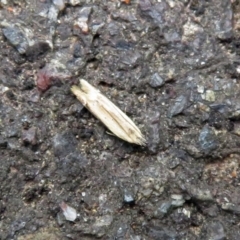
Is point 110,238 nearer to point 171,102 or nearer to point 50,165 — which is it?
point 50,165

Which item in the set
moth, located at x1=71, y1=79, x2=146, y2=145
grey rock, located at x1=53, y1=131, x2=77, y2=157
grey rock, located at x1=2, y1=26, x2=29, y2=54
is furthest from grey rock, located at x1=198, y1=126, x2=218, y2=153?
grey rock, located at x1=2, y1=26, x2=29, y2=54

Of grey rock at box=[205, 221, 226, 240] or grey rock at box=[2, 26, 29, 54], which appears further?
grey rock at box=[2, 26, 29, 54]

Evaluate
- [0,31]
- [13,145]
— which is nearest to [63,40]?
[0,31]

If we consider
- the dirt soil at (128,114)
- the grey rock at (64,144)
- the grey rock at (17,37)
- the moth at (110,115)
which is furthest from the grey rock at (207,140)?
the grey rock at (17,37)

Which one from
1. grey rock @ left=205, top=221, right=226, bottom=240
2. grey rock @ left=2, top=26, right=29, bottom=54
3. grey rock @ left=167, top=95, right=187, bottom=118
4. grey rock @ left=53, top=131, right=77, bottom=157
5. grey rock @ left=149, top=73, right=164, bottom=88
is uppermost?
grey rock @ left=2, top=26, right=29, bottom=54

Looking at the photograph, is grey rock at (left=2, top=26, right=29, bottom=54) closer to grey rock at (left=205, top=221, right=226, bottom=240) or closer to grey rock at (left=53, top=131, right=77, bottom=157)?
grey rock at (left=53, top=131, right=77, bottom=157)

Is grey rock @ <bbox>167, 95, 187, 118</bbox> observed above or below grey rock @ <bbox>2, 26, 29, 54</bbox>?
below
